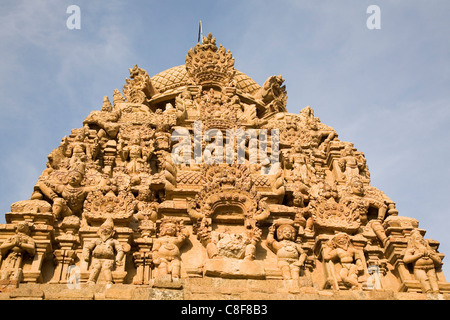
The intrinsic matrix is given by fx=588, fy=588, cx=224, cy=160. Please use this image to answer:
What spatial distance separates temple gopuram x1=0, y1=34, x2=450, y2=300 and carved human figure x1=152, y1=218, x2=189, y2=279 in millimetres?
36

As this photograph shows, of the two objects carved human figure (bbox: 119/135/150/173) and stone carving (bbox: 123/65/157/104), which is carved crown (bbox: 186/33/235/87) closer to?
stone carving (bbox: 123/65/157/104)

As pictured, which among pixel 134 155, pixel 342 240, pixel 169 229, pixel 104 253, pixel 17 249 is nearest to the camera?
pixel 17 249

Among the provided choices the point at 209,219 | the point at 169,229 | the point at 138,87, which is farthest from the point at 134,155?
the point at 138,87

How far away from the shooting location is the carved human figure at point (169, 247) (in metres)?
13.6

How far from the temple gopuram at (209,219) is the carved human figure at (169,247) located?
0.04m

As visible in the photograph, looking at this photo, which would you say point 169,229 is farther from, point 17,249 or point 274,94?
point 274,94

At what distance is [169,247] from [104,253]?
153cm

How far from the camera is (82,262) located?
46.0 ft

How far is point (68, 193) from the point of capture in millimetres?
15664

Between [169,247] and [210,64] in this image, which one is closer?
[169,247]

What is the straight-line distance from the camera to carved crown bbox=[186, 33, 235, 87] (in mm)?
21047
